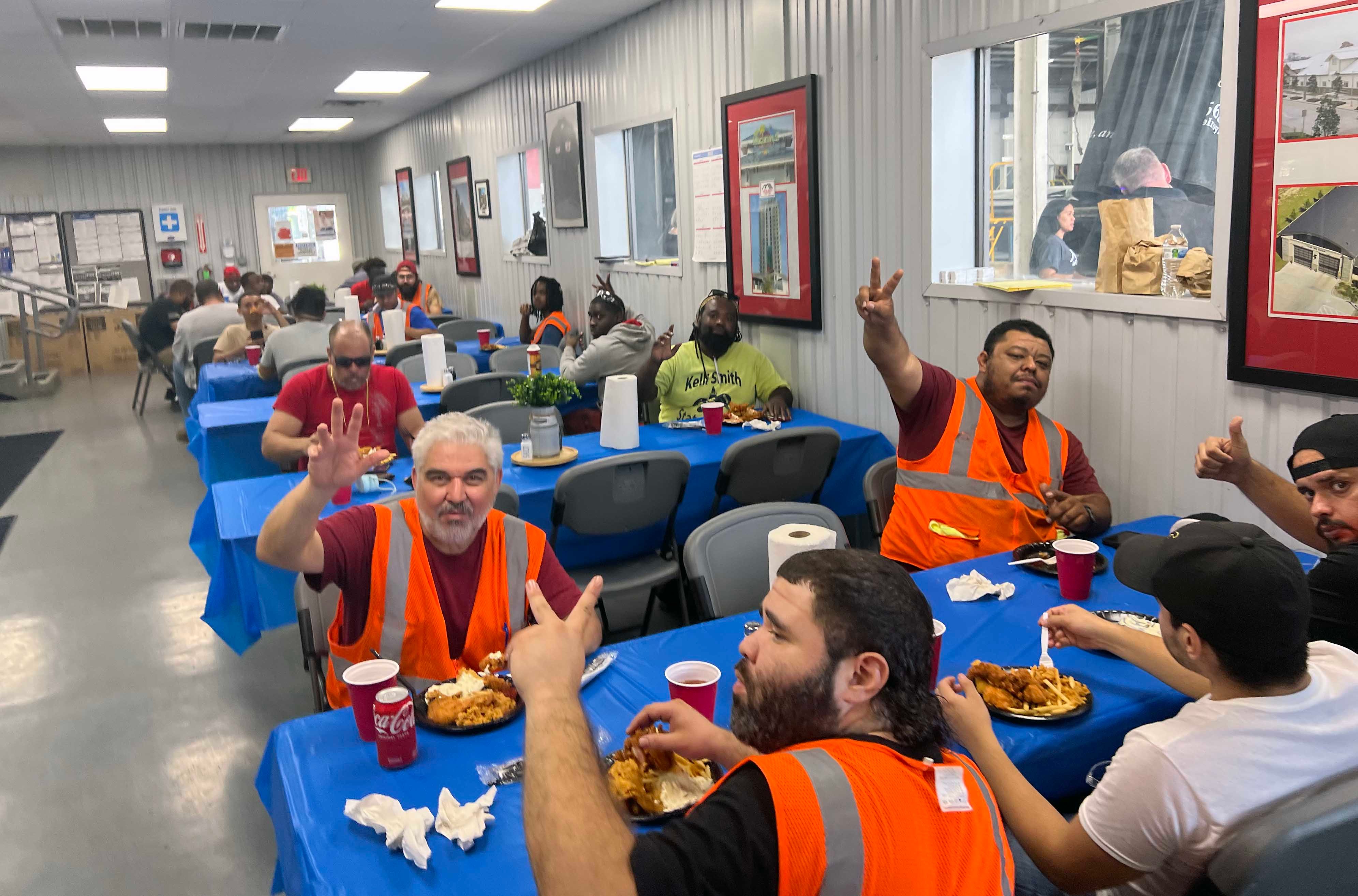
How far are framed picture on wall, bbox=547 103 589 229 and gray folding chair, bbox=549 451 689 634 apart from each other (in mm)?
3954

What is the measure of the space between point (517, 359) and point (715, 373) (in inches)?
86.1

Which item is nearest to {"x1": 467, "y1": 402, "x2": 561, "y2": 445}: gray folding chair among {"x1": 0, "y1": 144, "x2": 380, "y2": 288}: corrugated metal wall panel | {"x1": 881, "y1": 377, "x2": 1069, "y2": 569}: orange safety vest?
{"x1": 881, "y1": 377, "x2": 1069, "y2": 569}: orange safety vest

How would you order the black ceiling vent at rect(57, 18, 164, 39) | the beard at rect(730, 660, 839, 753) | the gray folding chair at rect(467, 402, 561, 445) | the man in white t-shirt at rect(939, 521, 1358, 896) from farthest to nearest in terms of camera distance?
the black ceiling vent at rect(57, 18, 164, 39)
the gray folding chair at rect(467, 402, 561, 445)
the man in white t-shirt at rect(939, 521, 1358, 896)
the beard at rect(730, 660, 839, 753)

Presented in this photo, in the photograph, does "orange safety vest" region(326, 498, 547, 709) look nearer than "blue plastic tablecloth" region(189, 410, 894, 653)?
Yes

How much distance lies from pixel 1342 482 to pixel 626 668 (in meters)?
1.48

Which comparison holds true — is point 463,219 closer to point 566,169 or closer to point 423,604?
point 566,169

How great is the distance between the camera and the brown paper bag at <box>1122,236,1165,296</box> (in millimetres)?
3078

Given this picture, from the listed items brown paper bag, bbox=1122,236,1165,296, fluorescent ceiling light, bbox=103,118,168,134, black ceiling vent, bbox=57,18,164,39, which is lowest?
brown paper bag, bbox=1122,236,1165,296

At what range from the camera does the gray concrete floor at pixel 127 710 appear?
272cm

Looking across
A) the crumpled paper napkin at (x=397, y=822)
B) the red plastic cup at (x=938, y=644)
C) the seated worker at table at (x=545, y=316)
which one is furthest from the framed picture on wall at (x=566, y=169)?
the crumpled paper napkin at (x=397, y=822)

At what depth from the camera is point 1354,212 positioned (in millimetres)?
2443

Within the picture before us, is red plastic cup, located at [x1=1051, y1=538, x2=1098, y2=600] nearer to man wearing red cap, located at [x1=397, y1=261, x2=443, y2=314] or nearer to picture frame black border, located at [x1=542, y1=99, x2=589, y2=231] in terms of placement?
picture frame black border, located at [x1=542, y1=99, x2=589, y2=231]

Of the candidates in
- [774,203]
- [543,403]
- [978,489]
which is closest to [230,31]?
[774,203]

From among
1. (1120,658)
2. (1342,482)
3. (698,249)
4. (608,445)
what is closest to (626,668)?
(1120,658)
